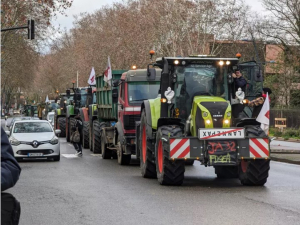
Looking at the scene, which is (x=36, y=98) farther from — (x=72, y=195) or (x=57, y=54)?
(x=72, y=195)

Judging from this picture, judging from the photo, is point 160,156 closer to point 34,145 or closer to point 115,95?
point 115,95

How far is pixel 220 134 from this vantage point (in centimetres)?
1462

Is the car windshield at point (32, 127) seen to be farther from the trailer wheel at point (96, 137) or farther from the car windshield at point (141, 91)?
the car windshield at point (141, 91)

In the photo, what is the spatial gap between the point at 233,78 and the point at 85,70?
67708 millimetres

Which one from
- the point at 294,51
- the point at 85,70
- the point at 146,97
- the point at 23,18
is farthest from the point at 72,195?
the point at 85,70

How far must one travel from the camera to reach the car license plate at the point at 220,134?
1460 centimetres

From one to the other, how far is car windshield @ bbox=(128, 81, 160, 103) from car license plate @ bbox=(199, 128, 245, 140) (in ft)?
24.1

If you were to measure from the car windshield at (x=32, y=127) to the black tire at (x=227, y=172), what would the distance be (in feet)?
30.3

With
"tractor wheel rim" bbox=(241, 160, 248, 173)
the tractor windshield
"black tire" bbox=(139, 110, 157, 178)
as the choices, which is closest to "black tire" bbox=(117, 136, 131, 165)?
"black tire" bbox=(139, 110, 157, 178)

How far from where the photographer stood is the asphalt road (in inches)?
405

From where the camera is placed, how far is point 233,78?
53.2 ft

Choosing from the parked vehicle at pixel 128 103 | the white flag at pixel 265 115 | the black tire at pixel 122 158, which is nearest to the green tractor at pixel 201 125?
the parked vehicle at pixel 128 103

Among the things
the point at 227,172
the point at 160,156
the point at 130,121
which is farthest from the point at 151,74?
the point at 130,121

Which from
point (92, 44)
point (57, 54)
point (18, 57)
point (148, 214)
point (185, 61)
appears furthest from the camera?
point (57, 54)
